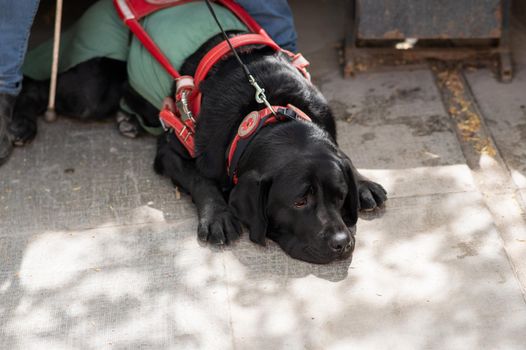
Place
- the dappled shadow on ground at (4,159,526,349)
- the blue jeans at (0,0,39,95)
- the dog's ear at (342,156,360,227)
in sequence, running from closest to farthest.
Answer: the dappled shadow on ground at (4,159,526,349)
the dog's ear at (342,156,360,227)
the blue jeans at (0,0,39,95)

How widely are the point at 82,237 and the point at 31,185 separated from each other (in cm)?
53

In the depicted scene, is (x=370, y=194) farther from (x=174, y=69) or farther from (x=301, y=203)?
(x=174, y=69)

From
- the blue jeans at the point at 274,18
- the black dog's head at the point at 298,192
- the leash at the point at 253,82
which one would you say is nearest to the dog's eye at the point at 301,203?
the black dog's head at the point at 298,192

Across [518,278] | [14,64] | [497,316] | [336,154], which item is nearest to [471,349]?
[497,316]

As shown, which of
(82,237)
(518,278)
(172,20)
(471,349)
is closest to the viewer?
(471,349)

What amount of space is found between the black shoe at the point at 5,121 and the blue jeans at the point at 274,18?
52.3 inches

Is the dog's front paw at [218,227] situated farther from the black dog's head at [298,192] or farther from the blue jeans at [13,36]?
the blue jeans at [13,36]

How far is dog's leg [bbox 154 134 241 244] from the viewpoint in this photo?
361 cm

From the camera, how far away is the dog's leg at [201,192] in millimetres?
3605

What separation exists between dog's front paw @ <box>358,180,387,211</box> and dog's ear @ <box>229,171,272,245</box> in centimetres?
57

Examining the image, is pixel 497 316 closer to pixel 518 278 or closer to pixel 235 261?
pixel 518 278

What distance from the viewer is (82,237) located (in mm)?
3701

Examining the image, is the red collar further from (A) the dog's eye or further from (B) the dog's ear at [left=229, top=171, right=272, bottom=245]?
(A) the dog's eye

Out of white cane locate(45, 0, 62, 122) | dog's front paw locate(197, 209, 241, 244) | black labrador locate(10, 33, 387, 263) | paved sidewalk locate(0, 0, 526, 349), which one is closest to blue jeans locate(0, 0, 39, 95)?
white cane locate(45, 0, 62, 122)
